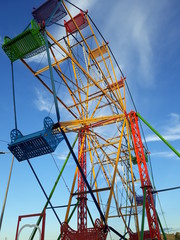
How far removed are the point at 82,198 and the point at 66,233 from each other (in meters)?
6.00

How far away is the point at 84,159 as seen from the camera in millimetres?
18750

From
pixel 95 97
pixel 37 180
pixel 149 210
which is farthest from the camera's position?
pixel 95 97

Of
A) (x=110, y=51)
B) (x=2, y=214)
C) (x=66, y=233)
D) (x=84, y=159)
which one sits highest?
(x=110, y=51)

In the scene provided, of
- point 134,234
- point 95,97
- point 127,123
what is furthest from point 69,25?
point 134,234

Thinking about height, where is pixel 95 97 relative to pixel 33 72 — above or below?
above

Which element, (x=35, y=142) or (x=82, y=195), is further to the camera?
(x=82, y=195)

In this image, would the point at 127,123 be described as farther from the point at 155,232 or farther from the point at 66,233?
the point at 66,233

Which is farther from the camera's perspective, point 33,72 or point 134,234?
point 134,234

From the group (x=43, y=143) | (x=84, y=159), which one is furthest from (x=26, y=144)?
(x=84, y=159)

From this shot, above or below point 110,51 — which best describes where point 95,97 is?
below

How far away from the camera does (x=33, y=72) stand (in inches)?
582

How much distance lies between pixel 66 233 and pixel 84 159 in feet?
25.4

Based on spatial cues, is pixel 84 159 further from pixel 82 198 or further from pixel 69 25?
pixel 69 25

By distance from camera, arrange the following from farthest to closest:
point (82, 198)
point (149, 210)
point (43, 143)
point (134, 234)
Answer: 1. point (134, 234)
2. point (82, 198)
3. point (149, 210)
4. point (43, 143)
